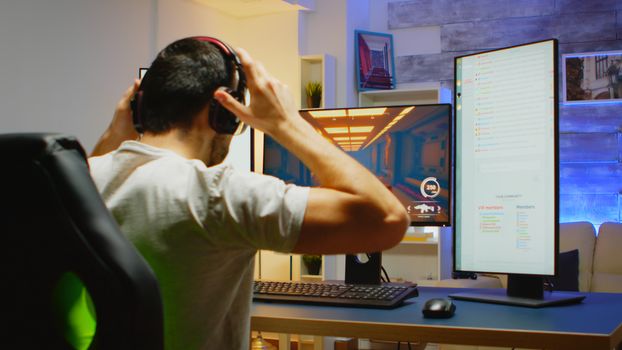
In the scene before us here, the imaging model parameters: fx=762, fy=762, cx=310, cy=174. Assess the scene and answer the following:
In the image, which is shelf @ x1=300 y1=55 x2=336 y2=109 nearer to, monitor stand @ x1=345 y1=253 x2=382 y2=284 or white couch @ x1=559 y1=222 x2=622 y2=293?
white couch @ x1=559 y1=222 x2=622 y2=293

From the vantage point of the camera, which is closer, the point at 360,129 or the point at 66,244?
the point at 66,244

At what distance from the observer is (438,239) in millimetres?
5094

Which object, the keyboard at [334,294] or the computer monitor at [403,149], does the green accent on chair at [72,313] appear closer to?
the keyboard at [334,294]

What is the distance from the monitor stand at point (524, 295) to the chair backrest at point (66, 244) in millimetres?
1159

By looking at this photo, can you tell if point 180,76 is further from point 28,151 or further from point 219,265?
point 28,151

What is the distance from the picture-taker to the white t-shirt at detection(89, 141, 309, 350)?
1068mm

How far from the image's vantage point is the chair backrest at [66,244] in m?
0.82

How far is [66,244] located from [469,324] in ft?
2.98

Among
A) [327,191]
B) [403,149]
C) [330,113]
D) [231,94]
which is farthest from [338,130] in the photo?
[327,191]

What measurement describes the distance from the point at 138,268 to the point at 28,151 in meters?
0.17

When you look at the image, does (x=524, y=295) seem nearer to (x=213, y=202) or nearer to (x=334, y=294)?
(x=334, y=294)

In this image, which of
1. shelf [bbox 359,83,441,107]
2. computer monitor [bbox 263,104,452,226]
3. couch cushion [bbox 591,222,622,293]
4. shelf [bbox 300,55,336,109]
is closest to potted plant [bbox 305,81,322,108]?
shelf [bbox 300,55,336,109]

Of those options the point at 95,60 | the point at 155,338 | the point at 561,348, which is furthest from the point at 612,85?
the point at 155,338

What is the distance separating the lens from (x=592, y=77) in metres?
5.34
